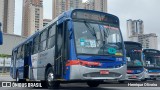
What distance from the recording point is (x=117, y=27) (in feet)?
37.7

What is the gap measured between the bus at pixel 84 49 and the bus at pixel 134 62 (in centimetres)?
735

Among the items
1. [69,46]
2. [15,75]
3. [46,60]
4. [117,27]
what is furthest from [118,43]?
[15,75]

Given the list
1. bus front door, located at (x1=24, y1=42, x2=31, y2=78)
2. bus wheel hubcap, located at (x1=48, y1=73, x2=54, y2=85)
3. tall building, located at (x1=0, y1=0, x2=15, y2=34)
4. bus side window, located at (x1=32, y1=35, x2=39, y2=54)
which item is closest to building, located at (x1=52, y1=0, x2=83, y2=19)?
tall building, located at (x1=0, y1=0, x2=15, y2=34)

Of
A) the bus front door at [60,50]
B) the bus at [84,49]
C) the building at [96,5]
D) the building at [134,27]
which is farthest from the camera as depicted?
the building at [134,27]

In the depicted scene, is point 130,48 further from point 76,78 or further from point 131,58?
point 76,78

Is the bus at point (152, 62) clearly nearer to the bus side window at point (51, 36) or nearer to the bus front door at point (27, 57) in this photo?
the bus front door at point (27, 57)

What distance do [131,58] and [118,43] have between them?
795 centimetres

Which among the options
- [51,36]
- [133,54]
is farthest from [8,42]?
[51,36]

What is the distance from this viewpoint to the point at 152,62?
2231cm

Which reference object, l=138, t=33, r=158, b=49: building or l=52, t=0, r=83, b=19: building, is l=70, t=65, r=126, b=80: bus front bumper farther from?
l=52, t=0, r=83, b=19: building

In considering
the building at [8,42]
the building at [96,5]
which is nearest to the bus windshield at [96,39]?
the building at [96,5]

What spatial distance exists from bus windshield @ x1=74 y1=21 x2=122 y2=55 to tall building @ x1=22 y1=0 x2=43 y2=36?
188 ft

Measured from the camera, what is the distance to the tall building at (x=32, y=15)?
6953cm

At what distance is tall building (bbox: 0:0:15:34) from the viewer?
268 ft
